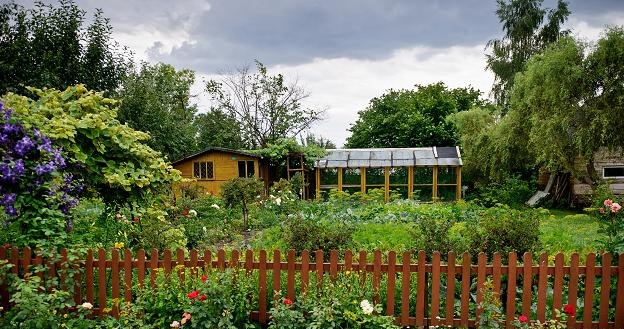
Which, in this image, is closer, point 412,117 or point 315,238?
point 315,238

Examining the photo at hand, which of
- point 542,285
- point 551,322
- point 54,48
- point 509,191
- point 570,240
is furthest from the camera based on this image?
point 509,191

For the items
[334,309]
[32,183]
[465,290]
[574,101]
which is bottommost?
[334,309]

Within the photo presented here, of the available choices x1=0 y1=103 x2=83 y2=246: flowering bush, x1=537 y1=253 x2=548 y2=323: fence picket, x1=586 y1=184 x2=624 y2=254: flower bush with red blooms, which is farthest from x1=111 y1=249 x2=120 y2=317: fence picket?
x1=586 y1=184 x2=624 y2=254: flower bush with red blooms

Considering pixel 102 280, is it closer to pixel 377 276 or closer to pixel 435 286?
pixel 377 276

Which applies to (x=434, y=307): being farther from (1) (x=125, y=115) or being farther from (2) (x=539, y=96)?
(1) (x=125, y=115)

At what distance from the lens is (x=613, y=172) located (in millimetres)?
19672

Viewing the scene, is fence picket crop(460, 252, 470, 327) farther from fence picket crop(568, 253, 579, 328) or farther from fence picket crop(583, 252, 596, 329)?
fence picket crop(583, 252, 596, 329)

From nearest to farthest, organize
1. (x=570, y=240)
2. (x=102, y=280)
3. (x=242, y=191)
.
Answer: (x=102, y=280) → (x=570, y=240) → (x=242, y=191)

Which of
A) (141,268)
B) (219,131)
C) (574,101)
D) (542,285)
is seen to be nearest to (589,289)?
(542,285)

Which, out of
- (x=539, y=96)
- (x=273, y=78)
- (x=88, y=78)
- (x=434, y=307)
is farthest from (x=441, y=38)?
(x=273, y=78)

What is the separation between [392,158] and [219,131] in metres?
13.9

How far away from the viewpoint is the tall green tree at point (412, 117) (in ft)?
101

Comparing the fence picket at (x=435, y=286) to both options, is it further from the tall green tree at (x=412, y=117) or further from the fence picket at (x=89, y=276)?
the tall green tree at (x=412, y=117)

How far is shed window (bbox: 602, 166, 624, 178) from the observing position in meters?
19.5
